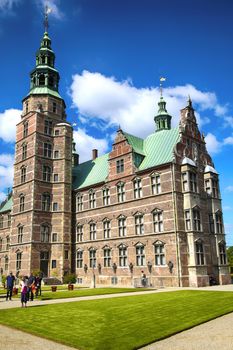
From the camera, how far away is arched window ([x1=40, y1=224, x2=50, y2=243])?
43.7 meters

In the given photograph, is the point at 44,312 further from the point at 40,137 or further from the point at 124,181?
the point at 40,137

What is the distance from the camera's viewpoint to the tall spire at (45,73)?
50.0 m

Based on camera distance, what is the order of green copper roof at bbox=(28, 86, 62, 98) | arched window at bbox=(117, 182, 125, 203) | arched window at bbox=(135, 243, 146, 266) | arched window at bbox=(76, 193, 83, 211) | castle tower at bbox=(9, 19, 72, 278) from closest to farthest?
1. arched window at bbox=(135, 243, 146, 266)
2. arched window at bbox=(117, 182, 125, 203)
3. castle tower at bbox=(9, 19, 72, 278)
4. arched window at bbox=(76, 193, 83, 211)
5. green copper roof at bbox=(28, 86, 62, 98)

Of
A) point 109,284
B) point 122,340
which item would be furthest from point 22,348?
point 109,284

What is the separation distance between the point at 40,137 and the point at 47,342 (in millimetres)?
38471

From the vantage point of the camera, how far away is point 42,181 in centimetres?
4528


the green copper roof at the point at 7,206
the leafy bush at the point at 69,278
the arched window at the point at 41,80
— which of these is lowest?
the leafy bush at the point at 69,278

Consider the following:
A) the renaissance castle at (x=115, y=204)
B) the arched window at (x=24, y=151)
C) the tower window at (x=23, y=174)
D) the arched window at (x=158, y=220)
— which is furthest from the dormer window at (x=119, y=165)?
the arched window at (x=24, y=151)

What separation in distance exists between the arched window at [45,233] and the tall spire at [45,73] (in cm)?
1994

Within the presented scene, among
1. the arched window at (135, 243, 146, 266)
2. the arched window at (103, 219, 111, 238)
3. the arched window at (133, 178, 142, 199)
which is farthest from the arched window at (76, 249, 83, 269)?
the arched window at (133, 178, 142, 199)

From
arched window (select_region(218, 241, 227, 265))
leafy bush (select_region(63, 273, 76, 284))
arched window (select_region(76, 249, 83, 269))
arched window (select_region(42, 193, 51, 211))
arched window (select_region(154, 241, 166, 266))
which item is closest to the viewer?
arched window (select_region(154, 241, 166, 266))

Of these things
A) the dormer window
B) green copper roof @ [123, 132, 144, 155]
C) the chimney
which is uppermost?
the chimney

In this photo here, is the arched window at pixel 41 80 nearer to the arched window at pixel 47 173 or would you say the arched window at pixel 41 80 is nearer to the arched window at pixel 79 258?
the arched window at pixel 47 173

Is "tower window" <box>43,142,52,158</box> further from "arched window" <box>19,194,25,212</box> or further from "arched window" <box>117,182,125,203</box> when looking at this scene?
"arched window" <box>117,182,125,203</box>
